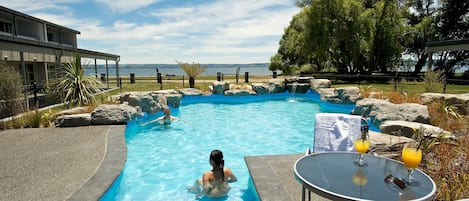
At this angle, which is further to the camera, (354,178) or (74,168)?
(74,168)

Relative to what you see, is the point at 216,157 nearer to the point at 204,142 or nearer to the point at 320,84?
the point at 204,142

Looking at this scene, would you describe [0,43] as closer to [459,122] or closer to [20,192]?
[20,192]

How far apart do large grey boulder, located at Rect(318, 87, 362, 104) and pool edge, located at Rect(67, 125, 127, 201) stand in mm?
9424

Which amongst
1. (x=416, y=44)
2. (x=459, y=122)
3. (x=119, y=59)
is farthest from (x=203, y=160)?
(x=416, y=44)

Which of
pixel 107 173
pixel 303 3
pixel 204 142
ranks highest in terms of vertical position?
pixel 303 3

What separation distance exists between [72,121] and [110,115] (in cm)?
89

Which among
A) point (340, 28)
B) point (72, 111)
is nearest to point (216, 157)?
point (72, 111)

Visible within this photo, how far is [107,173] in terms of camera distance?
12.8 feet

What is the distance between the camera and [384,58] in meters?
20.8

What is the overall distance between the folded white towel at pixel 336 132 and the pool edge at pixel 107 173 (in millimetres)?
2801

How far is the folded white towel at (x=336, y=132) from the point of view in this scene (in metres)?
3.60

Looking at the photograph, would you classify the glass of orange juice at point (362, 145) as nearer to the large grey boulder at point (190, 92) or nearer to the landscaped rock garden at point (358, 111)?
the landscaped rock garden at point (358, 111)

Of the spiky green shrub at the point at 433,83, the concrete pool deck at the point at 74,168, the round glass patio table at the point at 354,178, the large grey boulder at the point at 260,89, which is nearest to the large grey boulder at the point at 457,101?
the spiky green shrub at the point at 433,83

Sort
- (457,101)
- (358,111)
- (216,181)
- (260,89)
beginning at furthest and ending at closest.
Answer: (260,89) < (358,111) < (457,101) < (216,181)
